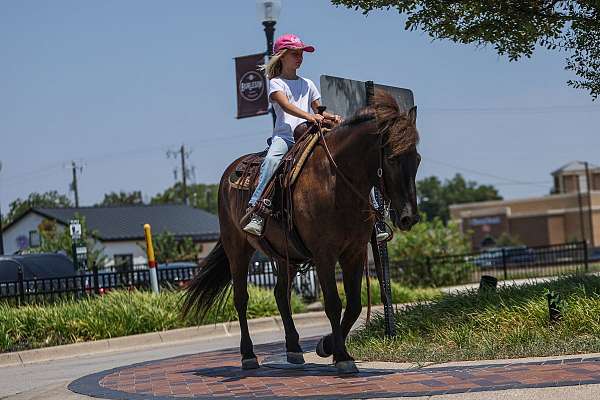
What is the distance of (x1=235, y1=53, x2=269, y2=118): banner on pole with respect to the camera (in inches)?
814

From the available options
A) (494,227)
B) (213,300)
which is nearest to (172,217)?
(494,227)

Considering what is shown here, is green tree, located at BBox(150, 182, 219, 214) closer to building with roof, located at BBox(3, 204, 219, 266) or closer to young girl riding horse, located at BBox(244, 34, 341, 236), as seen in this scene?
building with roof, located at BBox(3, 204, 219, 266)

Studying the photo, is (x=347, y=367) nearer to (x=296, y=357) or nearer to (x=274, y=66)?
(x=296, y=357)

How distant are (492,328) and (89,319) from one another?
8978mm

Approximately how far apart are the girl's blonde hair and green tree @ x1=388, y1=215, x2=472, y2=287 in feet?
62.8

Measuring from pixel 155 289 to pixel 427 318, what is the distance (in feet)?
33.4

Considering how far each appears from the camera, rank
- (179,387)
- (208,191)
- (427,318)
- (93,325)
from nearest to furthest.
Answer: (179,387)
(427,318)
(93,325)
(208,191)

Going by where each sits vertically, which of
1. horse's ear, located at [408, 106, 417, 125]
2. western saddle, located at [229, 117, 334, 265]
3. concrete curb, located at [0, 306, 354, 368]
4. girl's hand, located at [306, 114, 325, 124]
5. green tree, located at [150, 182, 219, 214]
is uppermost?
green tree, located at [150, 182, 219, 214]

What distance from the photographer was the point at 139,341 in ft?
56.7

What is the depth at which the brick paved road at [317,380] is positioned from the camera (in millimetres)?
7371

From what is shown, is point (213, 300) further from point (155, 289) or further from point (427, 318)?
point (155, 289)

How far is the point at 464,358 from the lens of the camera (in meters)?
9.16

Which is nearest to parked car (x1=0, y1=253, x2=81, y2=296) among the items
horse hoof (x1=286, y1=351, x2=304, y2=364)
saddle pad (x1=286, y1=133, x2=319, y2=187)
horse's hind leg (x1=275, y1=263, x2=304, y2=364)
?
horse's hind leg (x1=275, y1=263, x2=304, y2=364)

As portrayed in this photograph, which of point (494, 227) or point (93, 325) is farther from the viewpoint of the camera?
point (494, 227)
